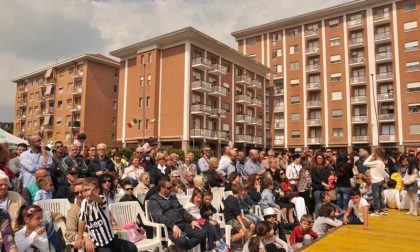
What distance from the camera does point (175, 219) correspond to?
6.38 m

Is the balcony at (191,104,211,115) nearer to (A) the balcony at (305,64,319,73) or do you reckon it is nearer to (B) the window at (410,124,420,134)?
(A) the balcony at (305,64,319,73)

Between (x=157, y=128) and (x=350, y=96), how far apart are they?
25.0 m

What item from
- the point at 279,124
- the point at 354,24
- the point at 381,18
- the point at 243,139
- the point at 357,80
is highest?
the point at 381,18

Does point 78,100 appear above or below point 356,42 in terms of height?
below

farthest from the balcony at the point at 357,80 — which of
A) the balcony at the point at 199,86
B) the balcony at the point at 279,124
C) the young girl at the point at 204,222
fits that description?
the young girl at the point at 204,222

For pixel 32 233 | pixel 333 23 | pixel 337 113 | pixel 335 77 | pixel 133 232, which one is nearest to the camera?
pixel 32 233

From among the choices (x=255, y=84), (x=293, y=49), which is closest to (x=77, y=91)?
(x=255, y=84)

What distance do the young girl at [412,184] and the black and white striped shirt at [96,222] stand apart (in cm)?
928

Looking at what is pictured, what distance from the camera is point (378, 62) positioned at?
1734 inches

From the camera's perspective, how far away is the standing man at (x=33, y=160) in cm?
681

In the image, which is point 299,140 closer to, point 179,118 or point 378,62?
point 378,62

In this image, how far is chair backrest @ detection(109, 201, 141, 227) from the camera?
6191mm

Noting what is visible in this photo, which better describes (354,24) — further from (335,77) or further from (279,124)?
(279,124)

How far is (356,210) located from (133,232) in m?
5.69
